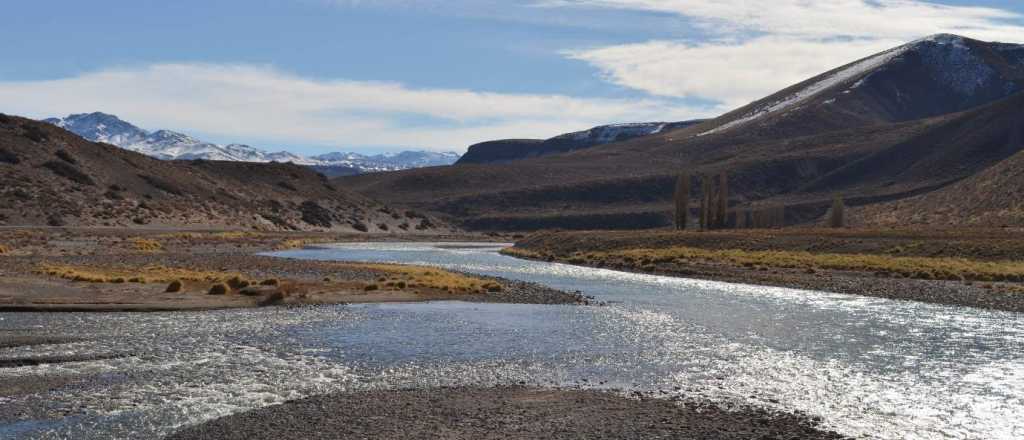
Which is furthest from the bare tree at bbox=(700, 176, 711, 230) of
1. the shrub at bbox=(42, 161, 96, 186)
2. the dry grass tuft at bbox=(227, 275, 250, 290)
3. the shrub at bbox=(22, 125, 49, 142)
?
the shrub at bbox=(22, 125, 49, 142)

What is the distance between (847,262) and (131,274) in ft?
166

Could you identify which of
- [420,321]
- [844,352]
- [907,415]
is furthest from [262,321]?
[907,415]

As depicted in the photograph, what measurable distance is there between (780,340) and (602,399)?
12.8m

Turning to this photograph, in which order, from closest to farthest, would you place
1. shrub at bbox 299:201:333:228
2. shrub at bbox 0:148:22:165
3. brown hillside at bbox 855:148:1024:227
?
brown hillside at bbox 855:148:1024:227 < shrub at bbox 0:148:22:165 < shrub at bbox 299:201:333:228

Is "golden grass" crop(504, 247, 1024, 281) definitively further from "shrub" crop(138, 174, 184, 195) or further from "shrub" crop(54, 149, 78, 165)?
"shrub" crop(138, 174, 184, 195)

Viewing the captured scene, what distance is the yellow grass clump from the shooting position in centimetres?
6128

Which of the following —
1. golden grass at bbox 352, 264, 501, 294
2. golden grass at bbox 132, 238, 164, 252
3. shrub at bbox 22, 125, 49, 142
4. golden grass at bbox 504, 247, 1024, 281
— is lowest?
golden grass at bbox 504, 247, 1024, 281

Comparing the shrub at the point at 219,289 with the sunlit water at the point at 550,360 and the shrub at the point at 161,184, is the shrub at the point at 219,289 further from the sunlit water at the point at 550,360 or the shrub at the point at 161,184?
the shrub at the point at 161,184

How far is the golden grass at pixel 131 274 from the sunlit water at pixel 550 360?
1141 centimetres

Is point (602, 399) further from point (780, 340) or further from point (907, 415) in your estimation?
point (780, 340)

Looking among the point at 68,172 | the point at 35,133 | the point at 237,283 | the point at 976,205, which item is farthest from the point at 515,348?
the point at 35,133

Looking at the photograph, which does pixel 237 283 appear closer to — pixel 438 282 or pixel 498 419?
pixel 438 282

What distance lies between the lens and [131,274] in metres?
48.9

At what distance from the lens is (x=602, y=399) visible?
21.9m
